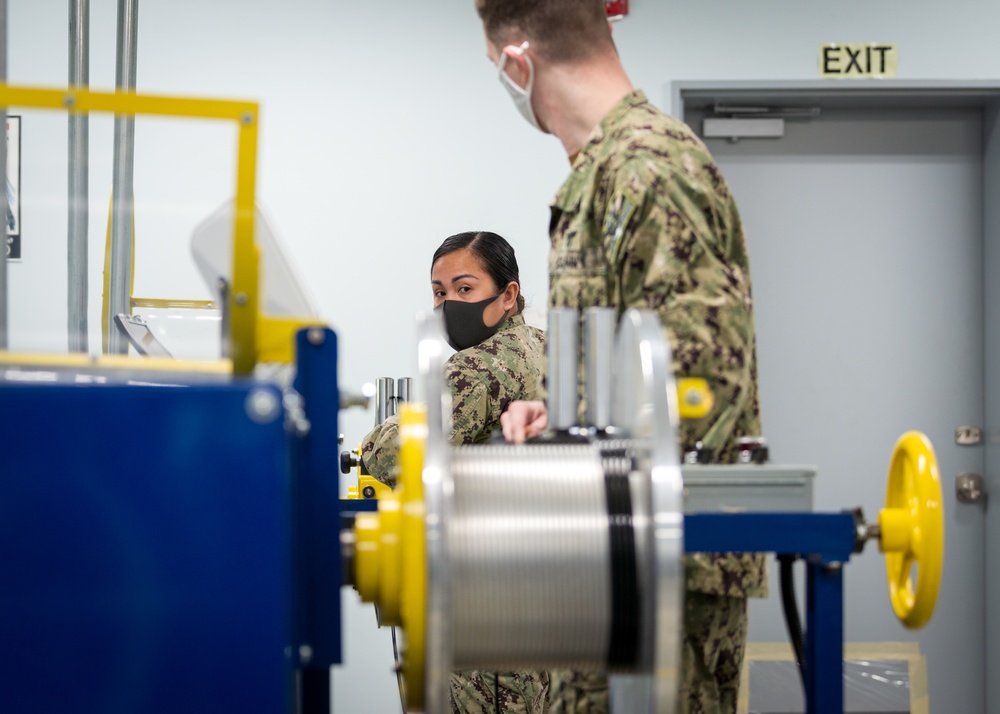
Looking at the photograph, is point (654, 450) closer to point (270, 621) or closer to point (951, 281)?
point (270, 621)

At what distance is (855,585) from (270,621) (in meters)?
2.95

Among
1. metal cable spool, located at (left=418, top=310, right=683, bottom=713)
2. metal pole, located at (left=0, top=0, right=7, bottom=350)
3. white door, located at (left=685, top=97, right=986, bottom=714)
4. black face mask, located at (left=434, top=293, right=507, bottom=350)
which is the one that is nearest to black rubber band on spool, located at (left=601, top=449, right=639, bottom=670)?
metal cable spool, located at (left=418, top=310, right=683, bottom=713)

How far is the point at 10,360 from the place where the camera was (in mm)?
1009

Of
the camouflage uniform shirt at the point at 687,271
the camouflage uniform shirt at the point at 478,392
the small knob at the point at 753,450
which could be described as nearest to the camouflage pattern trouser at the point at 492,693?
the camouflage uniform shirt at the point at 478,392

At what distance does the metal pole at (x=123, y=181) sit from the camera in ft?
5.30

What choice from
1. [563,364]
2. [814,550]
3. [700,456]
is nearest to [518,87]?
[563,364]

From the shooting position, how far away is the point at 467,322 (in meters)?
2.58

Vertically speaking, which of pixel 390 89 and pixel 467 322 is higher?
pixel 390 89

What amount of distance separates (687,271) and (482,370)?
3.63 ft

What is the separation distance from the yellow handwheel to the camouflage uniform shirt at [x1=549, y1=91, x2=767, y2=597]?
0.64ft

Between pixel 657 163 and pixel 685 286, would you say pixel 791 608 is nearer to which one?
pixel 685 286

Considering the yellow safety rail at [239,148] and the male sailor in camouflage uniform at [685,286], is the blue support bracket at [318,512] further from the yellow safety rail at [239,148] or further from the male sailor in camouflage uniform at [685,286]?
the male sailor in camouflage uniform at [685,286]

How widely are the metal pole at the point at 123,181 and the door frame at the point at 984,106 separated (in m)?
1.76

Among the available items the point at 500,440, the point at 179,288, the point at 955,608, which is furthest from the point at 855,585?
the point at 179,288
